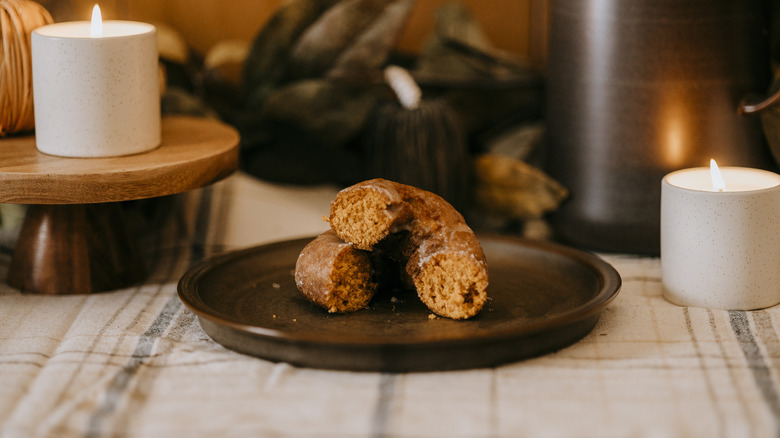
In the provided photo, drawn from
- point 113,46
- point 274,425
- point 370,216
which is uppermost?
point 113,46

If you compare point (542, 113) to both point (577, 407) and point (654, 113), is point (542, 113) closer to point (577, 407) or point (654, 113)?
point (654, 113)

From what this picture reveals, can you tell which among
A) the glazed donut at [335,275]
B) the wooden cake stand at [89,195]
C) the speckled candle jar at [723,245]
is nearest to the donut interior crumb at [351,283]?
the glazed donut at [335,275]

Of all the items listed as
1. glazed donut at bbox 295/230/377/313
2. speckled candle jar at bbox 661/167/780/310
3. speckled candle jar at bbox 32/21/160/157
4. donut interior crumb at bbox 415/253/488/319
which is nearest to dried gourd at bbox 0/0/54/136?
speckled candle jar at bbox 32/21/160/157

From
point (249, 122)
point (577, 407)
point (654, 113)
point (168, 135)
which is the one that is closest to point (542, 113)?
point (654, 113)

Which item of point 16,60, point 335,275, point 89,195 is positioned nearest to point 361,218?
point 335,275

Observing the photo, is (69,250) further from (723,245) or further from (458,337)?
(723,245)

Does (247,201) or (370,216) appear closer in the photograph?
(370,216)
